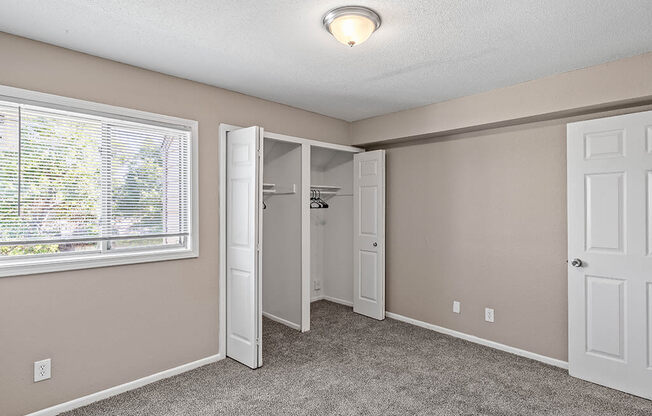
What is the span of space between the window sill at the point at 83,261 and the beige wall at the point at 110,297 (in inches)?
2.0

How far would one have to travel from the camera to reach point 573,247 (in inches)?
118

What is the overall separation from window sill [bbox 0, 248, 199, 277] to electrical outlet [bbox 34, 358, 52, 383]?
0.60 m

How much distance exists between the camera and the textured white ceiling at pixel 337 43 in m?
2.02

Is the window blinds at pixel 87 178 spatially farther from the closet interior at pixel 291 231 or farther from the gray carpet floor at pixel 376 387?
the gray carpet floor at pixel 376 387

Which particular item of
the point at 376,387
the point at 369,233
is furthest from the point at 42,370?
the point at 369,233

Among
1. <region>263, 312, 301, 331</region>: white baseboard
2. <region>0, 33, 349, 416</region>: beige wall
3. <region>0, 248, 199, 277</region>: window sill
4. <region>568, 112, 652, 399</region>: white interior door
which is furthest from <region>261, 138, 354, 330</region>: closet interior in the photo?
<region>568, 112, 652, 399</region>: white interior door

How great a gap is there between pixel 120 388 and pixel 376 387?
1.91 metres

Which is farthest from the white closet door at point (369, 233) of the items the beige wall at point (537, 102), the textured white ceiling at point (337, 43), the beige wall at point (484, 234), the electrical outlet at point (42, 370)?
the electrical outlet at point (42, 370)

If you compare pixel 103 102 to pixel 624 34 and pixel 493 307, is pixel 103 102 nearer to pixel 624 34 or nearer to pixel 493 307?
pixel 624 34

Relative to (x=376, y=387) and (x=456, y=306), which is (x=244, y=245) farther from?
(x=456, y=306)

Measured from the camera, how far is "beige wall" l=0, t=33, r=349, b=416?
236cm

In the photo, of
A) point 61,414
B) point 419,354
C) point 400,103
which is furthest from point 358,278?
point 61,414

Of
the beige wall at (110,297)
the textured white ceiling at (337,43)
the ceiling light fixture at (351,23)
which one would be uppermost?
the textured white ceiling at (337,43)

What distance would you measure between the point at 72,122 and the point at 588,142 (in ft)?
12.6
